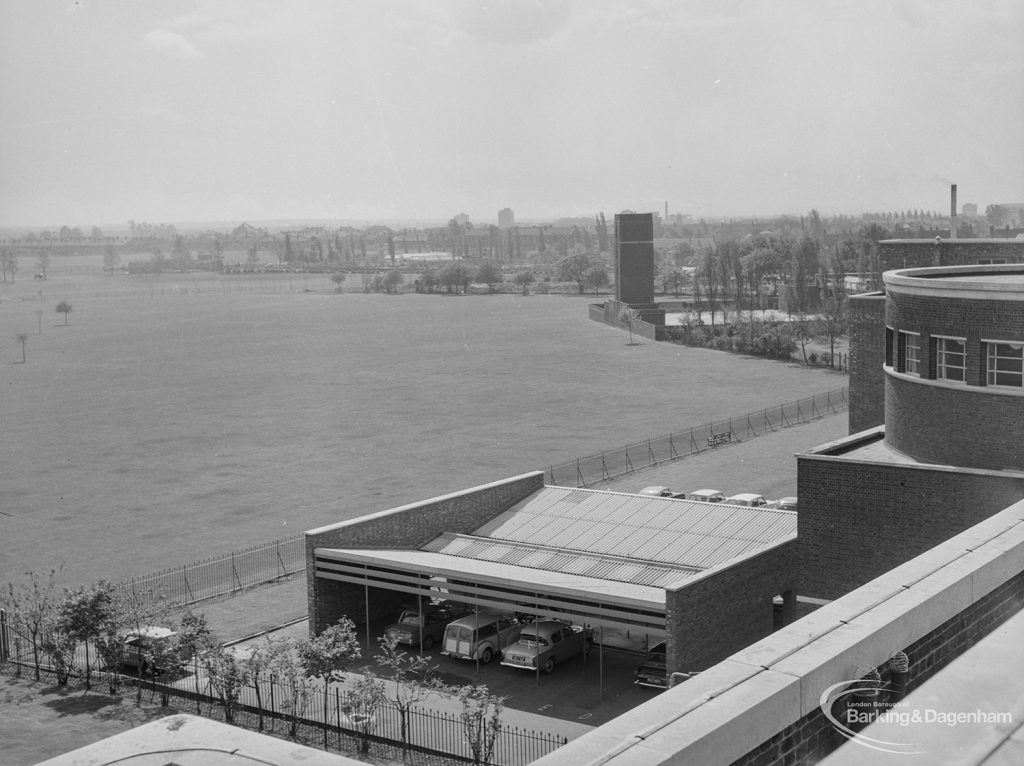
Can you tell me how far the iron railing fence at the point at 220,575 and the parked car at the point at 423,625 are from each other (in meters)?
5.74

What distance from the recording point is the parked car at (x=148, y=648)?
21.6 meters

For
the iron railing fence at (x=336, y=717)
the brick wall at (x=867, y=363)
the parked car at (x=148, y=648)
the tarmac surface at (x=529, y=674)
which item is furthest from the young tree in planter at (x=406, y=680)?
the brick wall at (x=867, y=363)

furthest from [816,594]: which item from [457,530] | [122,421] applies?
[122,421]

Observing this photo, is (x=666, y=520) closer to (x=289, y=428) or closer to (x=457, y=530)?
(x=457, y=530)

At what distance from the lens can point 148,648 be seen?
22.0 metres

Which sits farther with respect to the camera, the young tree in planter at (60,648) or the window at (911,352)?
the young tree in planter at (60,648)

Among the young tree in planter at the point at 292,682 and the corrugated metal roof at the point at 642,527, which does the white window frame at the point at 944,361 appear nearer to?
the corrugated metal roof at the point at 642,527

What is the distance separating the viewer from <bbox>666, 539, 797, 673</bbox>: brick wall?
2002 centimetres

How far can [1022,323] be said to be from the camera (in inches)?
786

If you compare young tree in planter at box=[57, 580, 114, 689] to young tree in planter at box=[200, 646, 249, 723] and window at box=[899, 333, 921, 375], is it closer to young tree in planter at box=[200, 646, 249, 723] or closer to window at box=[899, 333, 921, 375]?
young tree in planter at box=[200, 646, 249, 723]

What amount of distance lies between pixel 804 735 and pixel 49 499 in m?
41.5

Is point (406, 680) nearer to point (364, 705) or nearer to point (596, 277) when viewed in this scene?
point (364, 705)
